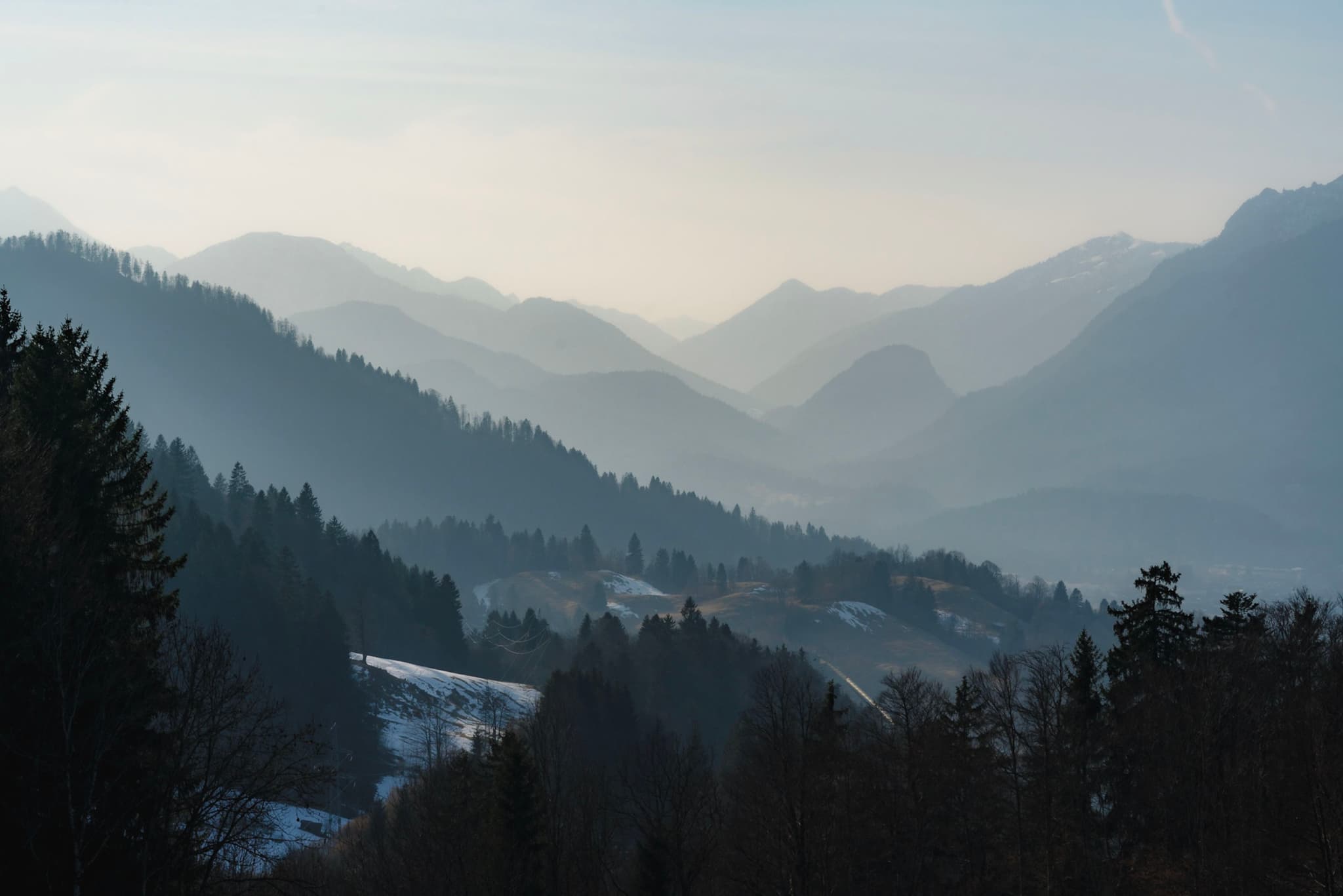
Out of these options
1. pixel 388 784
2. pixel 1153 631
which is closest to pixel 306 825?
pixel 388 784

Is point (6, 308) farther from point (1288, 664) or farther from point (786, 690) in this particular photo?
point (1288, 664)

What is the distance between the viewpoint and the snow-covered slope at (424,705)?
370ft

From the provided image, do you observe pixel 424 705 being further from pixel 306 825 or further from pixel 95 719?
pixel 95 719

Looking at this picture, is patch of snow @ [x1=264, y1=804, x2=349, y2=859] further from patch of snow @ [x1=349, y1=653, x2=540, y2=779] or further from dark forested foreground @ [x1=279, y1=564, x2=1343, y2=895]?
dark forested foreground @ [x1=279, y1=564, x2=1343, y2=895]

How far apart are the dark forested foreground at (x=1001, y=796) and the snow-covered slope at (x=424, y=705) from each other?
62.0 metres

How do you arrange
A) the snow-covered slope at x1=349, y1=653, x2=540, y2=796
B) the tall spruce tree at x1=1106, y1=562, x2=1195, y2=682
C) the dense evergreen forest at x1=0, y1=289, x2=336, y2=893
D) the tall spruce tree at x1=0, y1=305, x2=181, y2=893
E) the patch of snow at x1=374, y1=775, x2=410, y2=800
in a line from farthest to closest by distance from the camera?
the snow-covered slope at x1=349, y1=653, x2=540, y2=796 → the patch of snow at x1=374, y1=775, x2=410, y2=800 → the tall spruce tree at x1=1106, y1=562, x2=1195, y2=682 → the dense evergreen forest at x1=0, y1=289, x2=336, y2=893 → the tall spruce tree at x1=0, y1=305, x2=181, y2=893

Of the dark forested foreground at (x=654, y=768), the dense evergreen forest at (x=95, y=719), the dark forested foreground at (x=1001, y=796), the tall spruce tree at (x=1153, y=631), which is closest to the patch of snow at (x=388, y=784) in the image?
the dark forested foreground at (x=654, y=768)

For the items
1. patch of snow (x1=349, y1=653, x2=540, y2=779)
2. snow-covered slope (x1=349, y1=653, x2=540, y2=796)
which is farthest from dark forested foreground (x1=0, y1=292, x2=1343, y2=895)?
patch of snow (x1=349, y1=653, x2=540, y2=779)

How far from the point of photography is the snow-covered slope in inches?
4444

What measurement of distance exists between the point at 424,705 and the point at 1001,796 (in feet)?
294

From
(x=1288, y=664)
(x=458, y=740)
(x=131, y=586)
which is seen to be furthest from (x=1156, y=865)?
(x=458, y=740)

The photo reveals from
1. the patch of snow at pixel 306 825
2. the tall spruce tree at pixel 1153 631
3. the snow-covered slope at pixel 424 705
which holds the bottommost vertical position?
the patch of snow at pixel 306 825

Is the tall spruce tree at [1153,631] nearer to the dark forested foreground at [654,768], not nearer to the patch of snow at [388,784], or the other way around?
the dark forested foreground at [654,768]

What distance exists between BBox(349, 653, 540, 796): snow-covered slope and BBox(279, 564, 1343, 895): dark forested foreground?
62013 mm
